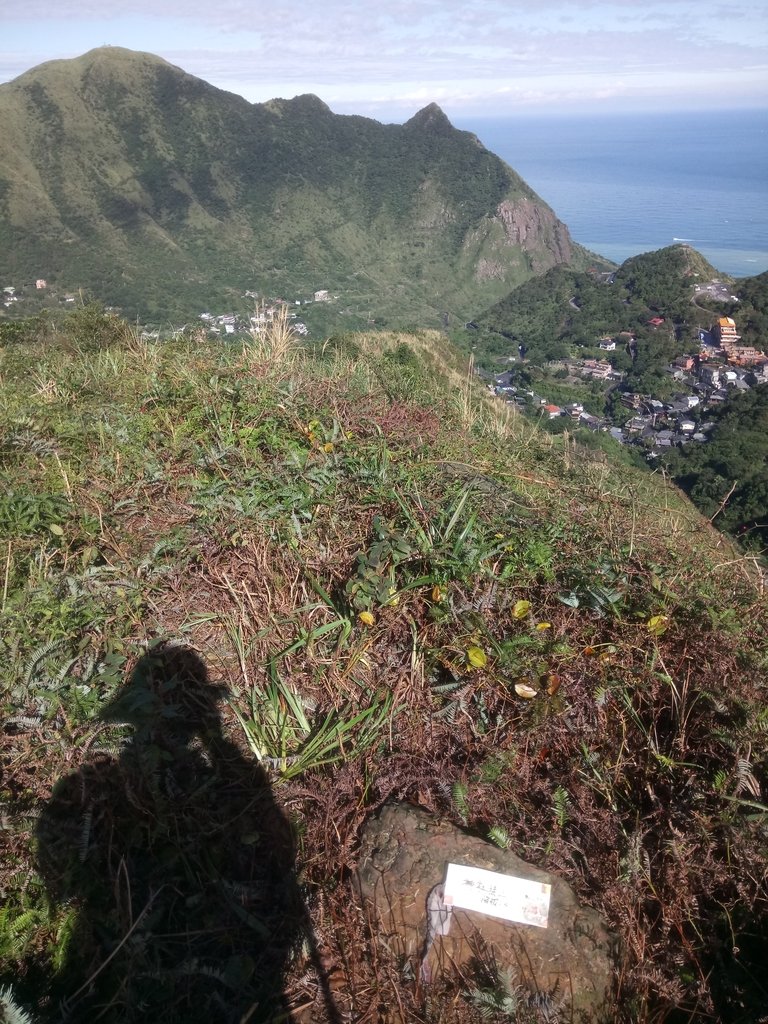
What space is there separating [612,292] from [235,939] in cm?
3393

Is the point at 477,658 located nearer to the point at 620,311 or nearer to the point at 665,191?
the point at 620,311

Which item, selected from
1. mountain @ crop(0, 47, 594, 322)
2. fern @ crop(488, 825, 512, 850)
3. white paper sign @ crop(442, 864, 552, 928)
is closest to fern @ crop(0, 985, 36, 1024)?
white paper sign @ crop(442, 864, 552, 928)

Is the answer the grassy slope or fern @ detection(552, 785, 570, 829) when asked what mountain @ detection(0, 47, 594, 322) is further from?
fern @ detection(552, 785, 570, 829)

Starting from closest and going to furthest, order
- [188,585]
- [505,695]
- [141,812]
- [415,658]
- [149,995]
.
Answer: [149,995]
[141,812]
[505,695]
[415,658]
[188,585]

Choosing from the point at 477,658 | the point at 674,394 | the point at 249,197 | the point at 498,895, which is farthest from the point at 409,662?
the point at 249,197

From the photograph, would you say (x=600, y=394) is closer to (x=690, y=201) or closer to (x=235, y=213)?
(x=235, y=213)

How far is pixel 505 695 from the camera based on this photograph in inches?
77.2

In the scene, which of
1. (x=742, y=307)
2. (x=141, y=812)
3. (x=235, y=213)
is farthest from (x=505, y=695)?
(x=235, y=213)

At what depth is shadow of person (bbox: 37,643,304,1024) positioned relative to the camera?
1.48 metres

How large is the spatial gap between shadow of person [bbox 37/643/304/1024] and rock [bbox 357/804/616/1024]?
0.88ft

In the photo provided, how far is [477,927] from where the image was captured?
1529mm

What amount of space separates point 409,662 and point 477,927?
0.82 metres

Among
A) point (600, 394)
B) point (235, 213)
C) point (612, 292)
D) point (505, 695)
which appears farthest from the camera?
point (235, 213)

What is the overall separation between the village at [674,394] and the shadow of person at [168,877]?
36.4ft
